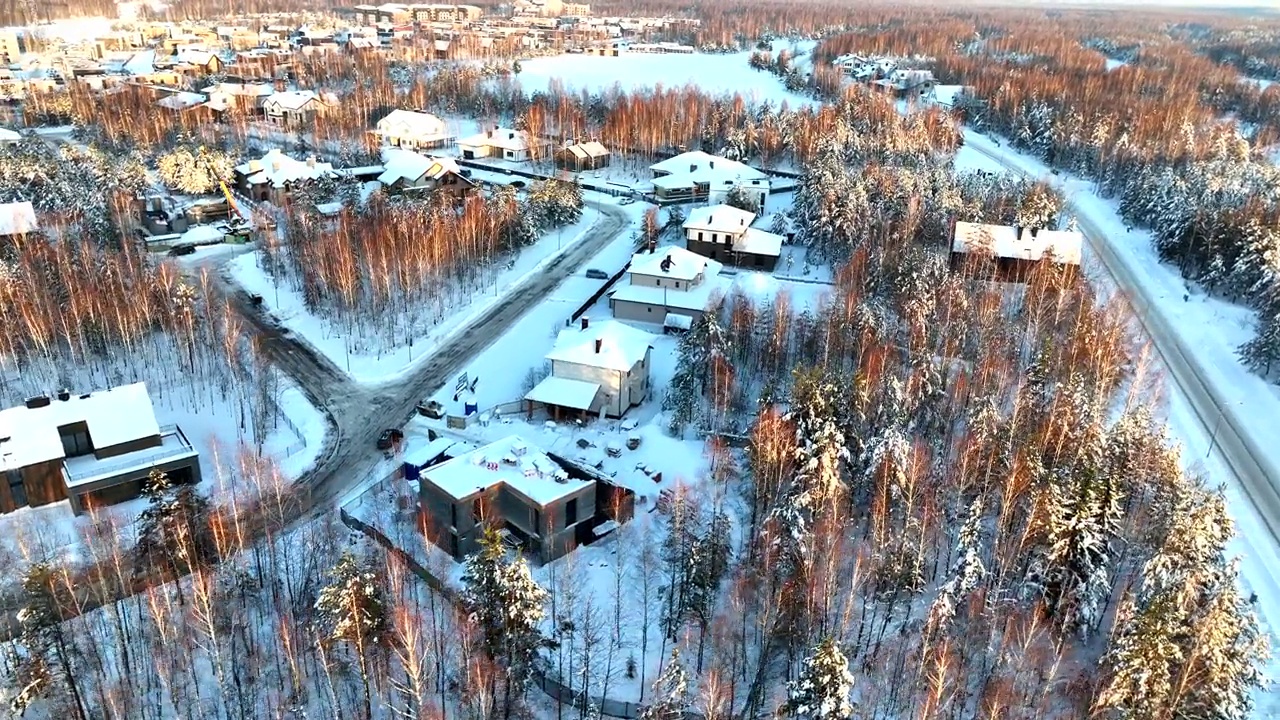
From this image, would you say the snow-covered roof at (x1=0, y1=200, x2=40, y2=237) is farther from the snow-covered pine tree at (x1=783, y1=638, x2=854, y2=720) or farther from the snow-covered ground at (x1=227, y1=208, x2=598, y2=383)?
the snow-covered pine tree at (x1=783, y1=638, x2=854, y2=720)

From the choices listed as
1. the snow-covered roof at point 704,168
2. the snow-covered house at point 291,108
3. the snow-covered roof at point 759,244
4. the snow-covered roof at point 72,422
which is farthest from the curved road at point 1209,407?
the snow-covered house at point 291,108

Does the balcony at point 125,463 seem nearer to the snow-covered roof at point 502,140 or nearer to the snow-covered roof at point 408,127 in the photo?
the snow-covered roof at point 502,140

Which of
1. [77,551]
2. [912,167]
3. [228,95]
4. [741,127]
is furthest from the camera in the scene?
[228,95]

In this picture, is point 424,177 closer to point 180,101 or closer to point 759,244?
point 759,244

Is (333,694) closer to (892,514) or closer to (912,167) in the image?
(892,514)

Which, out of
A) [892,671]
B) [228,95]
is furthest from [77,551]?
[228,95]

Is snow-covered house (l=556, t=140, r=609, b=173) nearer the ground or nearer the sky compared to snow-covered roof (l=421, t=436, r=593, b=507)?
nearer the sky

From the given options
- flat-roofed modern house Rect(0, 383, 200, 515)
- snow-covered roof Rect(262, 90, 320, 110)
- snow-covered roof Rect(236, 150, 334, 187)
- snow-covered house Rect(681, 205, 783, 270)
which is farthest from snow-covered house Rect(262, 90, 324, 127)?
flat-roofed modern house Rect(0, 383, 200, 515)

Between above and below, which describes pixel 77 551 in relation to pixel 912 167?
below
